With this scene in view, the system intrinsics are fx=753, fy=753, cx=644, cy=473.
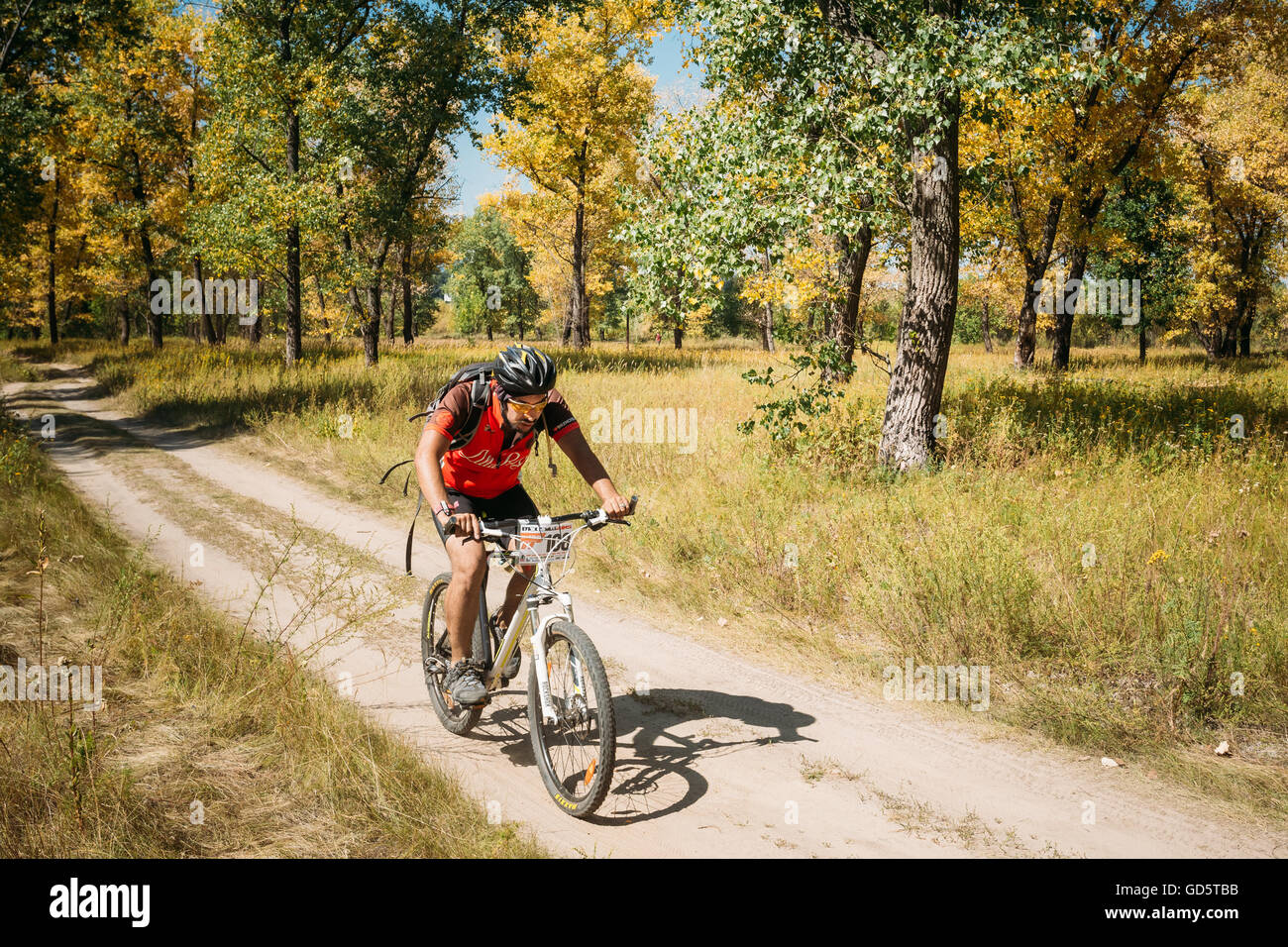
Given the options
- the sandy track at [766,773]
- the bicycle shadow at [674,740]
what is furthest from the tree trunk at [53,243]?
the bicycle shadow at [674,740]

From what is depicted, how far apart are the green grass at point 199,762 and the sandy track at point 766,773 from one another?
1.66ft

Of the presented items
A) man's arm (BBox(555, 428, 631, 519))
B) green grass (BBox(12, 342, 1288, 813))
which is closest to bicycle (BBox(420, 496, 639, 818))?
man's arm (BBox(555, 428, 631, 519))

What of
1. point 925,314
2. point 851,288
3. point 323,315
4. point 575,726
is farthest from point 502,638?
point 323,315

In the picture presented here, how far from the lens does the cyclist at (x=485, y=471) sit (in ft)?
13.8

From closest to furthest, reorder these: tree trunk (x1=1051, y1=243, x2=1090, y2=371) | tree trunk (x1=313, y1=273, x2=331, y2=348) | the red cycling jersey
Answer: the red cycling jersey → tree trunk (x1=313, y1=273, x2=331, y2=348) → tree trunk (x1=1051, y1=243, x2=1090, y2=371)

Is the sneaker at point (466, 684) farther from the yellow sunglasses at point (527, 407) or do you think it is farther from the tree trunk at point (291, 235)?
the tree trunk at point (291, 235)

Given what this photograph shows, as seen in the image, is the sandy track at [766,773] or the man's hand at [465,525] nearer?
the sandy track at [766,773]

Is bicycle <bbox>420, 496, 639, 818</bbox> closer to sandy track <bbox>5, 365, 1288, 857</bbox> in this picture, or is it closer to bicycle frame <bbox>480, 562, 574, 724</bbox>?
bicycle frame <bbox>480, 562, 574, 724</bbox>

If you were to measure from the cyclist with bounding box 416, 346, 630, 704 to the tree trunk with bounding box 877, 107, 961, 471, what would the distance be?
5.60 meters

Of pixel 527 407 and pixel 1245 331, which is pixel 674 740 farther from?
pixel 1245 331

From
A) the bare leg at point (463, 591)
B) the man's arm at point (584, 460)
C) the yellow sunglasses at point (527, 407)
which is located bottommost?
the bare leg at point (463, 591)

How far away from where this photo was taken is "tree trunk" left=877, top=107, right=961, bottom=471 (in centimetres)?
881

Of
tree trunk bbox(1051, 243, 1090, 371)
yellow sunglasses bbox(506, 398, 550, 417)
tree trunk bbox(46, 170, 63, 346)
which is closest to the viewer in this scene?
yellow sunglasses bbox(506, 398, 550, 417)

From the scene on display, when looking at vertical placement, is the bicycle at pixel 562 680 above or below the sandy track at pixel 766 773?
above
